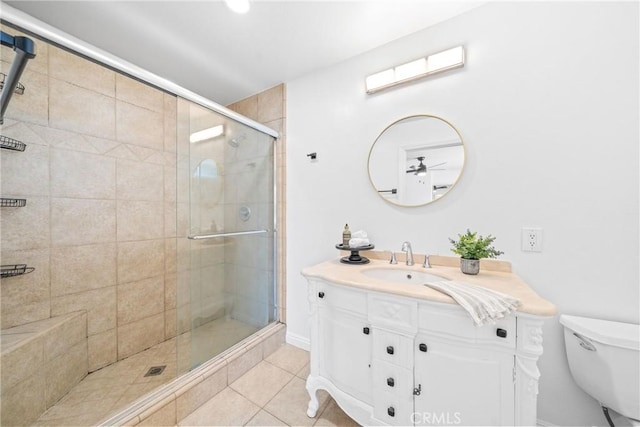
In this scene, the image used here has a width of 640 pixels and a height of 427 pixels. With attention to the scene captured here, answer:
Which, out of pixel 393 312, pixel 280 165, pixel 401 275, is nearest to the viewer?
pixel 393 312

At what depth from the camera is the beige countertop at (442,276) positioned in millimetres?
862

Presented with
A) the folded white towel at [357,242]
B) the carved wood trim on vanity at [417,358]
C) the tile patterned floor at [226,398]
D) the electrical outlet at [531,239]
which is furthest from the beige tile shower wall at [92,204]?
the electrical outlet at [531,239]

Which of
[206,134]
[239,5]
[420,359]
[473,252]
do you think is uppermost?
[239,5]

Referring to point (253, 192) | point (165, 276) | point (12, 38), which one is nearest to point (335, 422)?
point (253, 192)

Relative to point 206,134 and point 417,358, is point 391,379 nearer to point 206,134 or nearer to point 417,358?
point 417,358

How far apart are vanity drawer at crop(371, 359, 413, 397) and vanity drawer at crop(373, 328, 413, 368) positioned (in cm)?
2

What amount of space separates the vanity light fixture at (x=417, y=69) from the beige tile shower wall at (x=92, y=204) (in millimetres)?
1846

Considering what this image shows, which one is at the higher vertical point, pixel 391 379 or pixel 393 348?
pixel 393 348

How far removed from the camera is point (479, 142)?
1313mm

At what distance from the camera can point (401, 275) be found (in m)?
1.39

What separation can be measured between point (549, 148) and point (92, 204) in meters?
2.86

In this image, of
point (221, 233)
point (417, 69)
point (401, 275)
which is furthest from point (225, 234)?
point (417, 69)

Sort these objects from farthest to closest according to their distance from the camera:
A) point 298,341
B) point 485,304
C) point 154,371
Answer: point 298,341, point 154,371, point 485,304

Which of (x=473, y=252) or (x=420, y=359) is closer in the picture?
(x=420, y=359)
